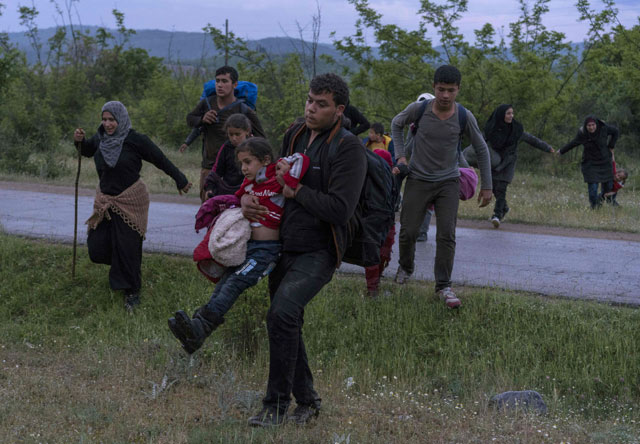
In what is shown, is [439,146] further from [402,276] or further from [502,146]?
[502,146]

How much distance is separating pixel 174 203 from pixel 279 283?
965cm

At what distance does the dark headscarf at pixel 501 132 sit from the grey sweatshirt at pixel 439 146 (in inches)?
214

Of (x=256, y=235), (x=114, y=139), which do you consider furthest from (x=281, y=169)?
(x=114, y=139)

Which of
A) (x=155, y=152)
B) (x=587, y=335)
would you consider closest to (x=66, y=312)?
(x=155, y=152)

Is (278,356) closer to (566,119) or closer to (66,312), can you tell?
(66,312)

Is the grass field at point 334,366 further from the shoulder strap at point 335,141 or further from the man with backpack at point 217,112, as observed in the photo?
the shoulder strap at point 335,141

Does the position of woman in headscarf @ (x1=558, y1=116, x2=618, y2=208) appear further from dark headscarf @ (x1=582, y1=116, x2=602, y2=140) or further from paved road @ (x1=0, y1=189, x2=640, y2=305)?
paved road @ (x1=0, y1=189, x2=640, y2=305)

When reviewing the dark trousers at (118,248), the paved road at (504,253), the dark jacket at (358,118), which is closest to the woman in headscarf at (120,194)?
the dark trousers at (118,248)

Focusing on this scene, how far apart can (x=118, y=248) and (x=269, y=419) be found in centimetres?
411

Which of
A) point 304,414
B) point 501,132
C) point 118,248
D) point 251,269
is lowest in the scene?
point 304,414

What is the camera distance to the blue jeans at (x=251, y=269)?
15.5ft

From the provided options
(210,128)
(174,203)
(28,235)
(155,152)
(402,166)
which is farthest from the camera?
(174,203)

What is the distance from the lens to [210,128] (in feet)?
29.3

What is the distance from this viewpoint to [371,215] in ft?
15.3
